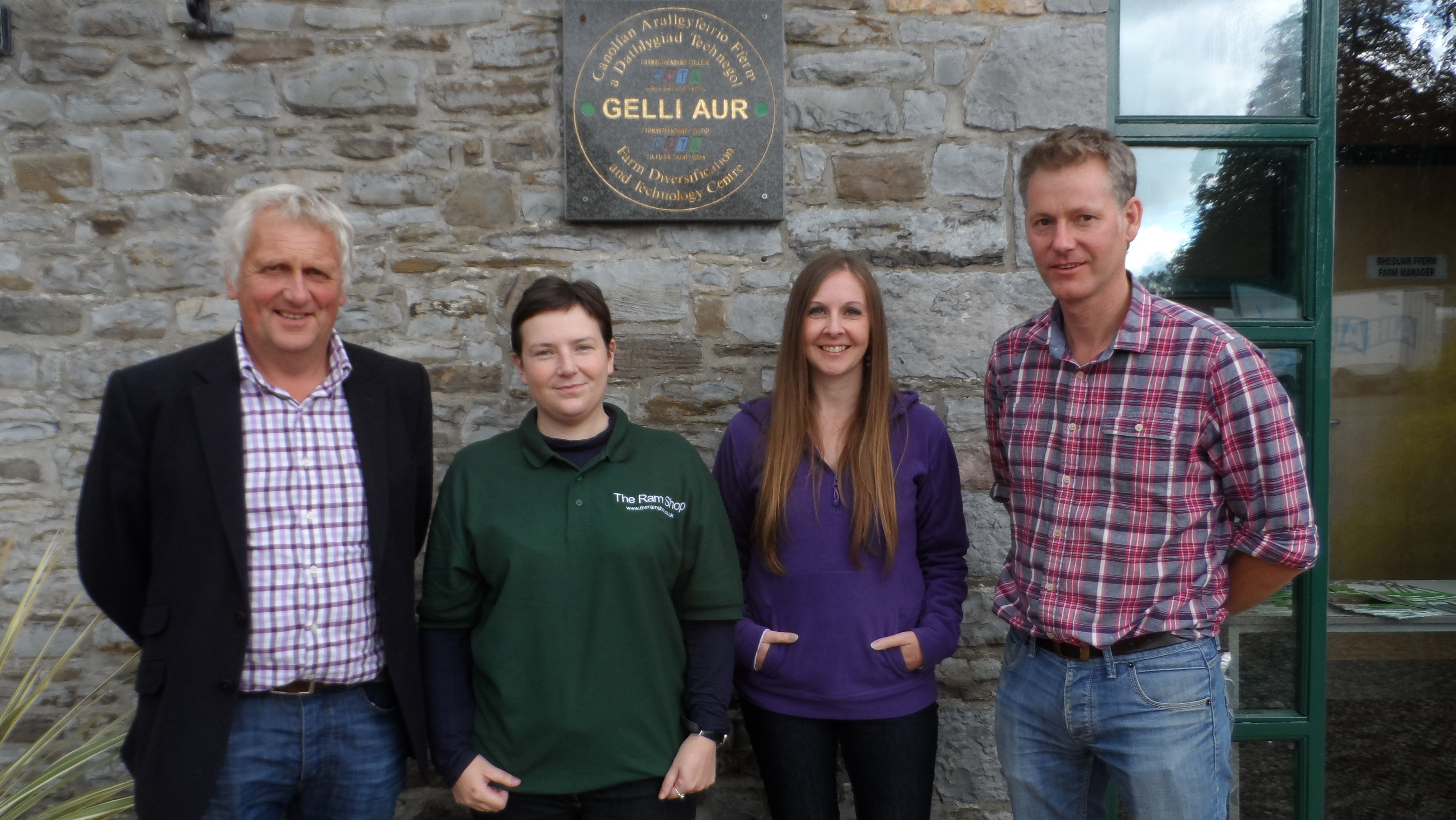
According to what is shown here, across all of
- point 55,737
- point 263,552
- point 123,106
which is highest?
point 123,106

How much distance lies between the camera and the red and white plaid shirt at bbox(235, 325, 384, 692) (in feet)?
5.54

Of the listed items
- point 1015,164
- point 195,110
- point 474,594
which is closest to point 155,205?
point 195,110

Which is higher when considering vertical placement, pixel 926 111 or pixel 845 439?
pixel 926 111

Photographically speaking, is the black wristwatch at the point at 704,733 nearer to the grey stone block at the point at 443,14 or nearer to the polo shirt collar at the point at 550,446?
the polo shirt collar at the point at 550,446

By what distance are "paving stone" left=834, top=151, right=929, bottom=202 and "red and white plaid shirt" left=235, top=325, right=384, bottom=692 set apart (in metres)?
1.51

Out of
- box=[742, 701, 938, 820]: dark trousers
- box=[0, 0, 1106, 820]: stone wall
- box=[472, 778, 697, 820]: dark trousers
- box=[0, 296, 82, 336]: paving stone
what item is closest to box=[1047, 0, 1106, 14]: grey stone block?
box=[0, 0, 1106, 820]: stone wall

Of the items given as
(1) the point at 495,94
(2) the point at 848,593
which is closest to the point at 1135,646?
(2) the point at 848,593

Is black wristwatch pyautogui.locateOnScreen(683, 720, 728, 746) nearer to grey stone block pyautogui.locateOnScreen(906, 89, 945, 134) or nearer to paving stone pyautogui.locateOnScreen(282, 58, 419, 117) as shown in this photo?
grey stone block pyautogui.locateOnScreen(906, 89, 945, 134)

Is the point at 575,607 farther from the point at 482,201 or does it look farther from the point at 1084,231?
the point at 482,201

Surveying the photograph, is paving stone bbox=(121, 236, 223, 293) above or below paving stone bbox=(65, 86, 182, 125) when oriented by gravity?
below

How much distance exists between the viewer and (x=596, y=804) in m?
1.77

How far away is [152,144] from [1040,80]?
8.15ft

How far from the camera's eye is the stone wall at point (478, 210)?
8.34 ft

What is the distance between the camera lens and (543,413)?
6.25 ft
